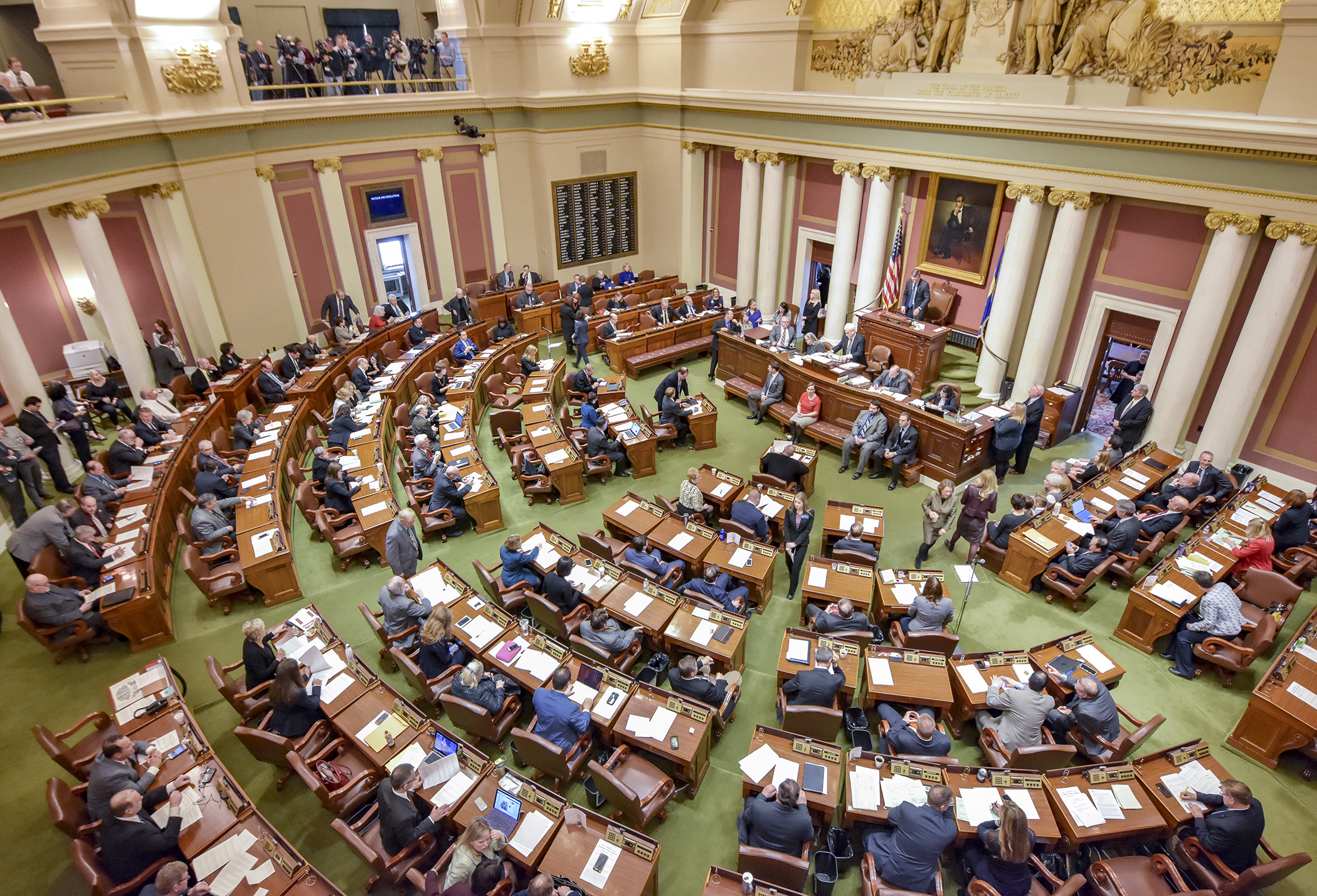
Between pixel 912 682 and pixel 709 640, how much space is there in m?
2.07

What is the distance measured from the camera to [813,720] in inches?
257

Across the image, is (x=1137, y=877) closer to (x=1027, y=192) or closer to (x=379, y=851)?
(x=379, y=851)


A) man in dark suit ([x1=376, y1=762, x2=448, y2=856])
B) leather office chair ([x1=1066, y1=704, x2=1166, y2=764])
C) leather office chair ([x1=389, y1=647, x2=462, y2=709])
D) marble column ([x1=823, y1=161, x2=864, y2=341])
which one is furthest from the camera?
marble column ([x1=823, y1=161, x2=864, y2=341])

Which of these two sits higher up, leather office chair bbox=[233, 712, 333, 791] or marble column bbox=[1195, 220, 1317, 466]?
marble column bbox=[1195, 220, 1317, 466]

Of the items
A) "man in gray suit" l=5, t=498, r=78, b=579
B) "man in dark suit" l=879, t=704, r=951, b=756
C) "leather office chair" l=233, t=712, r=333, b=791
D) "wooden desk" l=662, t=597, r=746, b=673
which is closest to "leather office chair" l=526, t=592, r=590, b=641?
"wooden desk" l=662, t=597, r=746, b=673

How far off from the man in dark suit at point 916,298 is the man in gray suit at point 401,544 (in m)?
10.8

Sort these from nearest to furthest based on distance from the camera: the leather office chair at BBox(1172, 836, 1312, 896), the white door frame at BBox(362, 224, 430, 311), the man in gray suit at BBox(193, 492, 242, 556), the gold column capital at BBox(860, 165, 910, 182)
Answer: the leather office chair at BBox(1172, 836, 1312, 896), the man in gray suit at BBox(193, 492, 242, 556), the gold column capital at BBox(860, 165, 910, 182), the white door frame at BBox(362, 224, 430, 311)

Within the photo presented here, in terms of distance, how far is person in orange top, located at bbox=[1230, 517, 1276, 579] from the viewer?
830cm

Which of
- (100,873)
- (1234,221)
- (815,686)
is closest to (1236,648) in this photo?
(815,686)

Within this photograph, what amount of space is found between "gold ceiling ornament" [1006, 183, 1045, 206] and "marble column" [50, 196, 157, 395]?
16.2 metres

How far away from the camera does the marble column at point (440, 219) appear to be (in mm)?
17672

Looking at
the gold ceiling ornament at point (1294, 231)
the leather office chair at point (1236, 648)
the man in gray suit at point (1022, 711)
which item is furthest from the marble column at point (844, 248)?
the man in gray suit at point (1022, 711)

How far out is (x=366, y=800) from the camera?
6.23m

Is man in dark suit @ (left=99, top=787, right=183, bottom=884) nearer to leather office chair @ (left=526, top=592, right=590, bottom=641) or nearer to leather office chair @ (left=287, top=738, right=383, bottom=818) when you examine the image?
leather office chair @ (left=287, top=738, right=383, bottom=818)
